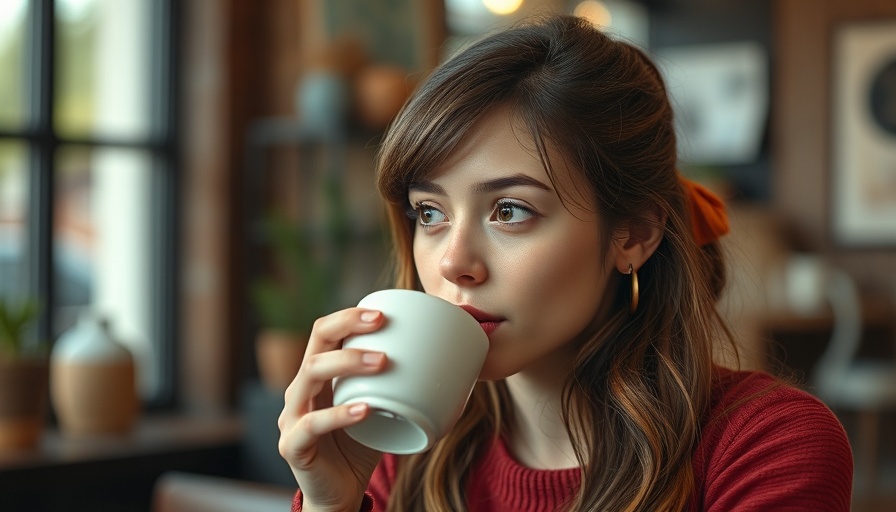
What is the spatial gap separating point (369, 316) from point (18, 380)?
1825 mm

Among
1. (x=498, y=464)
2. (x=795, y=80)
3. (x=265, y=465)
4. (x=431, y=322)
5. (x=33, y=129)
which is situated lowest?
(x=265, y=465)

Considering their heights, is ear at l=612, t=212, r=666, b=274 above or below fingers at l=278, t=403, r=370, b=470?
above

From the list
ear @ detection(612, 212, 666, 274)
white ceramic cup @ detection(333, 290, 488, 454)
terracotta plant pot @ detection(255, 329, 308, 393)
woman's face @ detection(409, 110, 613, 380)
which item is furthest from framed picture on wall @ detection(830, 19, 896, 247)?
white ceramic cup @ detection(333, 290, 488, 454)

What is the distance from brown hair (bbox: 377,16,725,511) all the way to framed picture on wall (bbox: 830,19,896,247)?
5063 mm

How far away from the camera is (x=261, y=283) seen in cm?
334

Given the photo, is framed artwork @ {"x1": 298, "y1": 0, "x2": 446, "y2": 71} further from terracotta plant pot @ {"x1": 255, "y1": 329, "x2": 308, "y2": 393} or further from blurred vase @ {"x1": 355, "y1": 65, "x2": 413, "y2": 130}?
terracotta plant pot @ {"x1": 255, "y1": 329, "x2": 308, "y2": 393}

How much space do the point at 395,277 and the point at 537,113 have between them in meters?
0.39

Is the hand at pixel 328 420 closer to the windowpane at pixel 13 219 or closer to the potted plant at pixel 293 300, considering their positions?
the potted plant at pixel 293 300

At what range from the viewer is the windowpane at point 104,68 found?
3.21 meters

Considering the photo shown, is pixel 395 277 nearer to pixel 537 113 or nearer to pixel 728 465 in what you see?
pixel 537 113

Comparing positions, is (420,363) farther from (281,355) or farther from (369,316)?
(281,355)

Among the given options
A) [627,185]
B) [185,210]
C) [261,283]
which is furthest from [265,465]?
[627,185]

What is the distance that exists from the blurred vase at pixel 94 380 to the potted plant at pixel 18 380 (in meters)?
0.17

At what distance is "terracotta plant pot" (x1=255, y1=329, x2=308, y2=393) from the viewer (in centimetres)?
312
